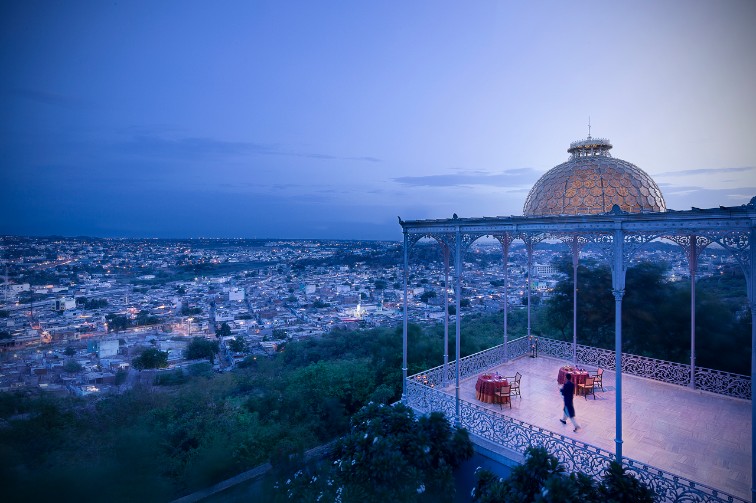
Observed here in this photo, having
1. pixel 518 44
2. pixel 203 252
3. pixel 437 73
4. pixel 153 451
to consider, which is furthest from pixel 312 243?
pixel 153 451

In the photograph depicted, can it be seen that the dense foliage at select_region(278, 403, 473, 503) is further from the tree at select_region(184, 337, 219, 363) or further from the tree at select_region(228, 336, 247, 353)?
the tree at select_region(228, 336, 247, 353)

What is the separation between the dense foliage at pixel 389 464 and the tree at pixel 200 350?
11309mm

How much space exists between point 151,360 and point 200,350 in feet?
8.05

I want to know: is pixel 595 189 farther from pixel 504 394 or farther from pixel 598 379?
pixel 504 394

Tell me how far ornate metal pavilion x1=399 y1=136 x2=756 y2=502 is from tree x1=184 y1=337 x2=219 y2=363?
11153mm

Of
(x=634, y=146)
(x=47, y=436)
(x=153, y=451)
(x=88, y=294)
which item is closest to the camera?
(x=153, y=451)

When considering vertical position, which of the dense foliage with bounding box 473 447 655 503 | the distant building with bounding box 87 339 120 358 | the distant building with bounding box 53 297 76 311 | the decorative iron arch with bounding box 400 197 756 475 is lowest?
the distant building with bounding box 87 339 120 358

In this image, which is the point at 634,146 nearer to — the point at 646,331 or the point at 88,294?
the point at 646,331

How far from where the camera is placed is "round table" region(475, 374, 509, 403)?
323 inches

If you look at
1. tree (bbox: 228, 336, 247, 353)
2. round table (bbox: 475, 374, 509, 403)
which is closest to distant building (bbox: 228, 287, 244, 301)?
tree (bbox: 228, 336, 247, 353)

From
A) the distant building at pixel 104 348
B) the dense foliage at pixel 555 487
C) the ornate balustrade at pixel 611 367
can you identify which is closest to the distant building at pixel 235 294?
the distant building at pixel 104 348

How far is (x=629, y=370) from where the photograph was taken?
10219mm

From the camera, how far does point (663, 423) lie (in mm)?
7293

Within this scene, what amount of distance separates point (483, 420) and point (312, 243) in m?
34.3
